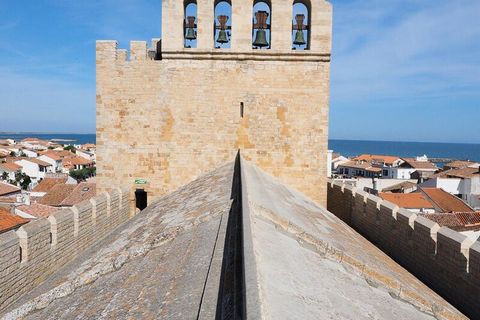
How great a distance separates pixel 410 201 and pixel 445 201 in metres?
3.31

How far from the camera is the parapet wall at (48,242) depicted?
7.05 metres

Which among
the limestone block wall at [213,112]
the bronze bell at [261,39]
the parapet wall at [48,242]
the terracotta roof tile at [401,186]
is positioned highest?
the bronze bell at [261,39]

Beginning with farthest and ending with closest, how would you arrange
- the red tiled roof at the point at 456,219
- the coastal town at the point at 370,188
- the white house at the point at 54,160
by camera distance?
the white house at the point at 54,160 < the coastal town at the point at 370,188 < the red tiled roof at the point at 456,219

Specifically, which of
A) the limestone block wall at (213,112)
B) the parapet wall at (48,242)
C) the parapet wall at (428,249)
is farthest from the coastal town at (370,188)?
the parapet wall at (48,242)

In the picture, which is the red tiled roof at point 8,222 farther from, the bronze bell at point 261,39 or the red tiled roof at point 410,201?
the red tiled roof at point 410,201

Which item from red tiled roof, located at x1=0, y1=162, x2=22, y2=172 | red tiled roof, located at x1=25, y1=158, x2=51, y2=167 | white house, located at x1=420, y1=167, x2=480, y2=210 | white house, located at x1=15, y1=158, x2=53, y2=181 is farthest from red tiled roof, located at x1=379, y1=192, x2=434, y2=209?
red tiled roof, located at x1=25, y1=158, x2=51, y2=167

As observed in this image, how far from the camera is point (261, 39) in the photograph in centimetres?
1195

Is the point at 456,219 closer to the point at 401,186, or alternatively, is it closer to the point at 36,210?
the point at 401,186

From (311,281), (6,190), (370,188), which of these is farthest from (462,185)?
(6,190)

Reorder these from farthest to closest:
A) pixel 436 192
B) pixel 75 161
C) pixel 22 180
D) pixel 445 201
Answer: pixel 75 161
pixel 22 180
pixel 436 192
pixel 445 201

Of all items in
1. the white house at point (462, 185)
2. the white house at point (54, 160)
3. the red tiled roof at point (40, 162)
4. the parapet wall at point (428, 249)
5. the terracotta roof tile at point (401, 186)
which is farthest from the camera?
the white house at point (54, 160)

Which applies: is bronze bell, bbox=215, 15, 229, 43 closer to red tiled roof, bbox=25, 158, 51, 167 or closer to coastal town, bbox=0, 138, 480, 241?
coastal town, bbox=0, 138, 480, 241

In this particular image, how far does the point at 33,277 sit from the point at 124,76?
6.05 meters

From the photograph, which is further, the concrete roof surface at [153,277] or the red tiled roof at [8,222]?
the red tiled roof at [8,222]
